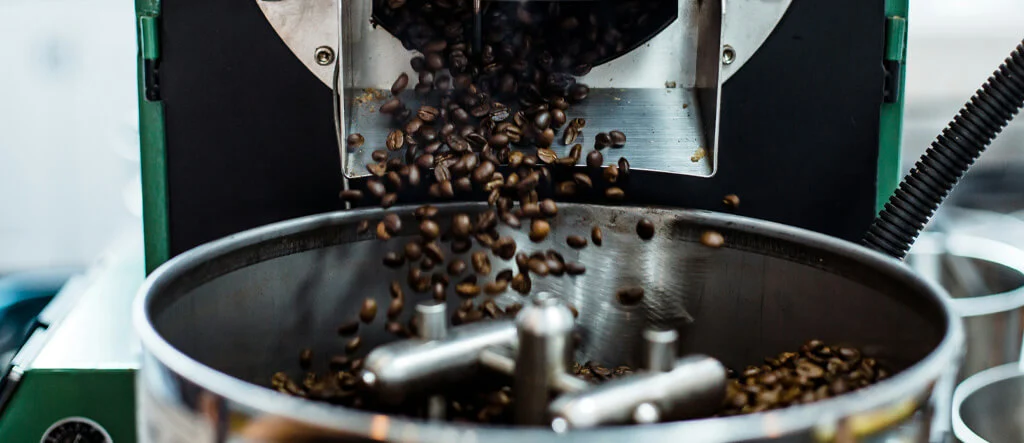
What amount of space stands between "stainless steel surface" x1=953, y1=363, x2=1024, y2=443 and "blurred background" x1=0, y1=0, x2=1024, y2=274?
1.66m

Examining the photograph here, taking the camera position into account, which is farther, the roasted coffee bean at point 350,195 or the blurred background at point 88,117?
the blurred background at point 88,117

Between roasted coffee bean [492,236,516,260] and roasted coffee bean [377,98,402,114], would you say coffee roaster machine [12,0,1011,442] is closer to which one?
roasted coffee bean [377,98,402,114]

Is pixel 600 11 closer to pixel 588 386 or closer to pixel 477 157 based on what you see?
pixel 477 157

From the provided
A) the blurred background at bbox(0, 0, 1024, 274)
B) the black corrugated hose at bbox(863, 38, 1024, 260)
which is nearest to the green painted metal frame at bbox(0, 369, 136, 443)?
the black corrugated hose at bbox(863, 38, 1024, 260)

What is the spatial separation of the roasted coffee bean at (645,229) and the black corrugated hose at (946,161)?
26 cm

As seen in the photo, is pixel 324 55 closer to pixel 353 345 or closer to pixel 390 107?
pixel 390 107

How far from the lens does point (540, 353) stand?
69cm

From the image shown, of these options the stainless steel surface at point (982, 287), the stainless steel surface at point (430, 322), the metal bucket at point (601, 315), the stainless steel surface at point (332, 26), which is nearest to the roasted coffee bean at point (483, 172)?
the metal bucket at point (601, 315)

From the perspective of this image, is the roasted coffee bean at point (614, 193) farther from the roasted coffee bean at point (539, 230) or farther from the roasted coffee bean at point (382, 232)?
the roasted coffee bean at point (382, 232)

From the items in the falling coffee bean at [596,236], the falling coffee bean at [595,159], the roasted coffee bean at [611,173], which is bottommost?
the falling coffee bean at [596,236]

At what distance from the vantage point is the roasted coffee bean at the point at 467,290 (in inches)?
39.7

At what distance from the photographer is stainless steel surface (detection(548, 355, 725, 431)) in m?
0.59

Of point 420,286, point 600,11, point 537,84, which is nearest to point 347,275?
point 420,286

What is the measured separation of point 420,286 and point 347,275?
0.28ft
